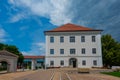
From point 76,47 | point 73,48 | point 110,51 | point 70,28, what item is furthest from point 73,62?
point 110,51

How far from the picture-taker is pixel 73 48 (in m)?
53.4

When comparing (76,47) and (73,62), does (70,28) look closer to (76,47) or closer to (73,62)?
(76,47)

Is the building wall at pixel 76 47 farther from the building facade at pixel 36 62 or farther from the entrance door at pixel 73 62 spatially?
the building facade at pixel 36 62

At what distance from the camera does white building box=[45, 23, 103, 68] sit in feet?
172

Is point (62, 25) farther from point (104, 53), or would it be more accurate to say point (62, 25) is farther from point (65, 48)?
point (104, 53)

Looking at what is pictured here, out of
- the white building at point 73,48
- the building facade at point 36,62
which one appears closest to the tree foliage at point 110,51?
the white building at point 73,48

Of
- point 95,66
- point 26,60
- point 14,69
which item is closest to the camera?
point 14,69

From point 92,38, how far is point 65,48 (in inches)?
329

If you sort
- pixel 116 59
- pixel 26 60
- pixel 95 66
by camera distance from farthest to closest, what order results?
pixel 26 60, pixel 116 59, pixel 95 66

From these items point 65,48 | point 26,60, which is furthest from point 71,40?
point 26,60

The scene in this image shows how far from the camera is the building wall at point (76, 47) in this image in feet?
172

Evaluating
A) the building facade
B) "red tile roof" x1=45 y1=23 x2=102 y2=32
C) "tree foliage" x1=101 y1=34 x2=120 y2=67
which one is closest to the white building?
"red tile roof" x1=45 y1=23 x2=102 y2=32

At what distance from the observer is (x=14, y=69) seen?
1420 inches

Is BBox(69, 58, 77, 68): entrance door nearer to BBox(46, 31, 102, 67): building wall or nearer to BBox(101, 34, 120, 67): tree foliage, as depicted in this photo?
BBox(46, 31, 102, 67): building wall
